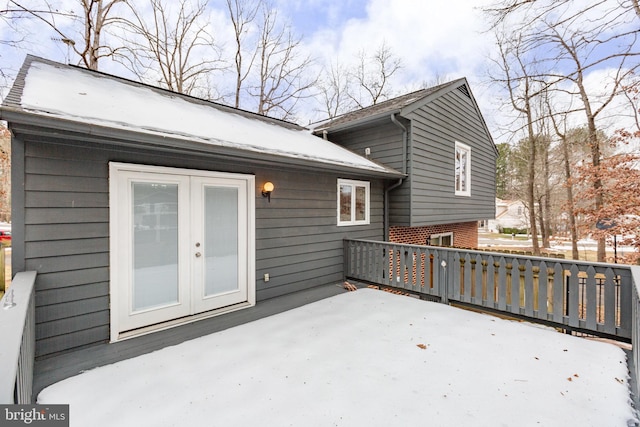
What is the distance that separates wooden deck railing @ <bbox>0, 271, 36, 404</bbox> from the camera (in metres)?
1.15

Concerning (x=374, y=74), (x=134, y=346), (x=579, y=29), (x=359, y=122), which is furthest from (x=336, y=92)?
(x=134, y=346)

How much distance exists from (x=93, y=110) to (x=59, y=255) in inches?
59.4

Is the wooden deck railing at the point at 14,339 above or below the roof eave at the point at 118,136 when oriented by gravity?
below

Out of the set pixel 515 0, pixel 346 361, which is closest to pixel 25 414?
pixel 346 361

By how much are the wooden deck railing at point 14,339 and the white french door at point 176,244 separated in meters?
0.87

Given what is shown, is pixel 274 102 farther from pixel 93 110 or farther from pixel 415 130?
pixel 93 110

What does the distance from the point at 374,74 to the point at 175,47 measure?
10607mm

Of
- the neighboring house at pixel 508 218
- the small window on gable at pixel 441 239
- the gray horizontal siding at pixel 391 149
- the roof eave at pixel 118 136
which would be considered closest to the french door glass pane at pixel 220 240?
the roof eave at pixel 118 136

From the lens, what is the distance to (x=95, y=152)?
10.2ft

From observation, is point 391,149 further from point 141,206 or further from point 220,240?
point 141,206

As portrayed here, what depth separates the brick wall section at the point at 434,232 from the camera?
7.58 metres

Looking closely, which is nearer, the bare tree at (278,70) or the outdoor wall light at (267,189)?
the outdoor wall light at (267,189)

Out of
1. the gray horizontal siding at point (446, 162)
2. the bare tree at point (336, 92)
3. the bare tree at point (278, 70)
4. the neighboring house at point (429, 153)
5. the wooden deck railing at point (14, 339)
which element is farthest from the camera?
the bare tree at point (336, 92)

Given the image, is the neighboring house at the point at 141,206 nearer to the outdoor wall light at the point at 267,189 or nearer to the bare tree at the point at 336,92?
the outdoor wall light at the point at 267,189
